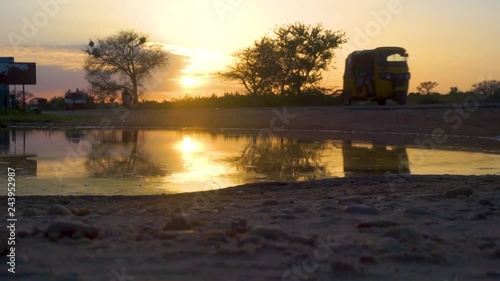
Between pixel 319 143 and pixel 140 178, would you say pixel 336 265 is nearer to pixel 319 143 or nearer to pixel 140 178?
pixel 140 178

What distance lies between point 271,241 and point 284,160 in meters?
9.39

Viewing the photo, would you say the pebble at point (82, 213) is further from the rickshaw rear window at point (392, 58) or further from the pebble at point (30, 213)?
the rickshaw rear window at point (392, 58)

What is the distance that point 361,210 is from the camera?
6.00m

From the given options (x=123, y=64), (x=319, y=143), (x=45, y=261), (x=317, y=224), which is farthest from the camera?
(x=123, y=64)

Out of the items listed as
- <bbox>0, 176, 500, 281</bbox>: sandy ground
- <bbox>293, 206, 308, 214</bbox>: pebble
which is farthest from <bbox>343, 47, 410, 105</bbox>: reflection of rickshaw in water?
<bbox>293, 206, 308, 214</bbox>: pebble

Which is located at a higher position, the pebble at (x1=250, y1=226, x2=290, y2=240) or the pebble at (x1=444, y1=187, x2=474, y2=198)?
the pebble at (x1=444, y1=187, x2=474, y2=198)

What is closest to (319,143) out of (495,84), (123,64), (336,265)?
(336,265)

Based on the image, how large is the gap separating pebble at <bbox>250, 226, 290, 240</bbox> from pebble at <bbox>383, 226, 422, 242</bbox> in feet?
2.57

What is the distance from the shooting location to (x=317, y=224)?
550cm

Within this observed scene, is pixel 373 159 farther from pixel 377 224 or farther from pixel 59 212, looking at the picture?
pixel 59 212

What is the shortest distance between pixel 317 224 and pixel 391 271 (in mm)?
1410

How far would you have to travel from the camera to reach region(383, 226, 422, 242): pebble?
4746 millimetres

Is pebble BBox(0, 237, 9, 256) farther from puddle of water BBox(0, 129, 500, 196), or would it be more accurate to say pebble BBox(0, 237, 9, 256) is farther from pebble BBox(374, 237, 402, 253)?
puddle of water BBox(0, 129, 500, 196)

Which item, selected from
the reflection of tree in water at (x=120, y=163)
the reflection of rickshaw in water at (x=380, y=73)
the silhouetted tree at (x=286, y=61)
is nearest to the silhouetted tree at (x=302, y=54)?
the silhouetted tree at (x=286, y=61)
